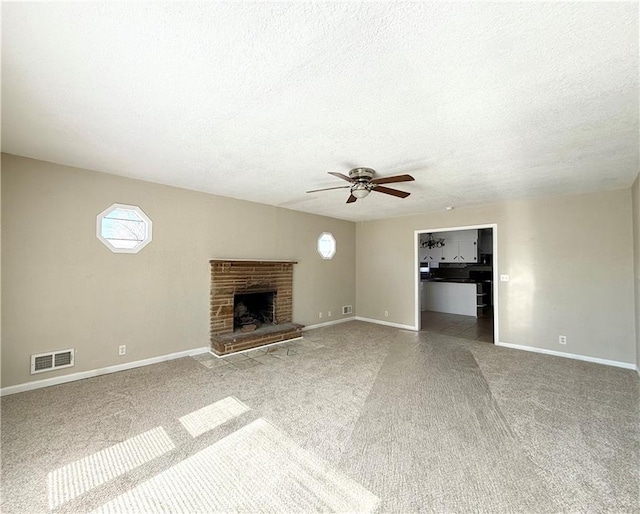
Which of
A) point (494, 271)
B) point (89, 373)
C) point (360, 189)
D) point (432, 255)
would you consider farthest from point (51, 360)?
point (432, 255)

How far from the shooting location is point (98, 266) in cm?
334

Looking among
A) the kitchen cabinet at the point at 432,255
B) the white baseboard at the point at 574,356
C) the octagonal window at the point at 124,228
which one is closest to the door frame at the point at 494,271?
the white baseboard at the point at 574,356

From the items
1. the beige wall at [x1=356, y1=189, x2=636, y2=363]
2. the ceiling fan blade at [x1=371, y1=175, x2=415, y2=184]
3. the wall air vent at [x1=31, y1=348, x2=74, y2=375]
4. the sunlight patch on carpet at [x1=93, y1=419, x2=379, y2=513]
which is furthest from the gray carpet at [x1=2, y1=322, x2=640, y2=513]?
the ceiling fan blade at [x1=371, y1=175, x2=415, y2=184]

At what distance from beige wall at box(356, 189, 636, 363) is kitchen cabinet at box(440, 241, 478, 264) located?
307cm

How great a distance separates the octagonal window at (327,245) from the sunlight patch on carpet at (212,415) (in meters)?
3.81

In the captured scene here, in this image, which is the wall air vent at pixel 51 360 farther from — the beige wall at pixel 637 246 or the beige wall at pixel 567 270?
the beige wall at pixel 637 246

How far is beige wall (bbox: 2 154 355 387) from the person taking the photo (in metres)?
2.86

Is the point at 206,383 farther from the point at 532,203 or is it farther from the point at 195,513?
the point at 532,203

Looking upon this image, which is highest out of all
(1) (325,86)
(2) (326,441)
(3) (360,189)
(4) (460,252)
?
(1) (325,86)

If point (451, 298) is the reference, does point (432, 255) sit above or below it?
above

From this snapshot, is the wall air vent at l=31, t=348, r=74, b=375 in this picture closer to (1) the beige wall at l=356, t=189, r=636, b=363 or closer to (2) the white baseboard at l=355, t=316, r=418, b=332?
(2) the white baseboard at l=355, t=316, r=418, b=332

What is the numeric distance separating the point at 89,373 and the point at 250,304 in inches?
96.8

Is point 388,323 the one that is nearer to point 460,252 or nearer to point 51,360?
point 460,252

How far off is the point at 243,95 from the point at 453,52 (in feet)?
→ 4.15
